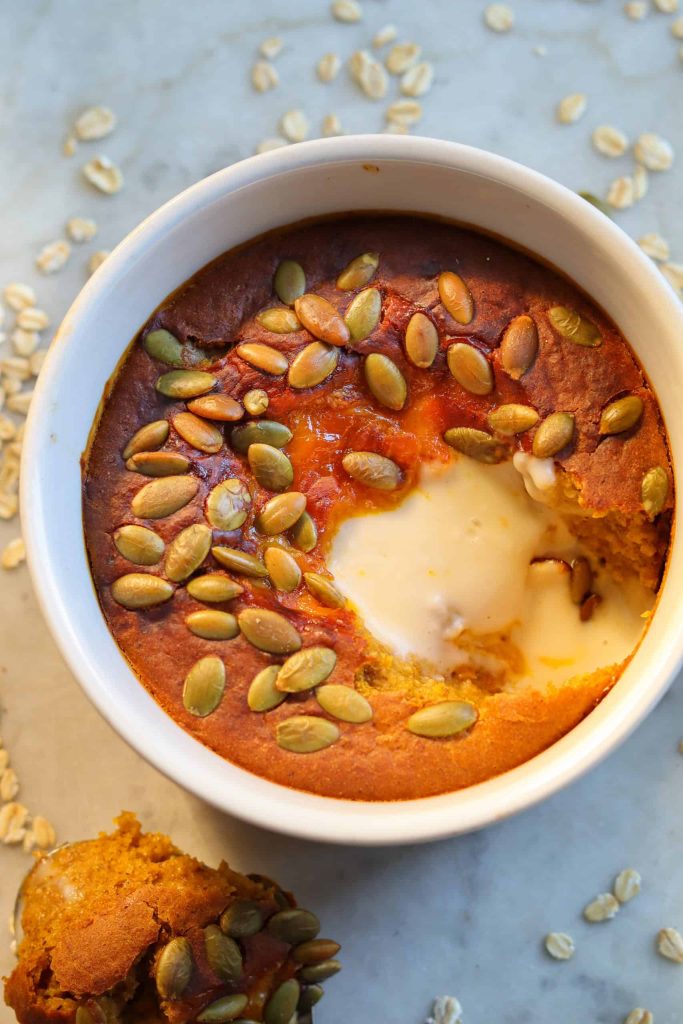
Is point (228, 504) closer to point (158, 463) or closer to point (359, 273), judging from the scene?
point (158, 463)

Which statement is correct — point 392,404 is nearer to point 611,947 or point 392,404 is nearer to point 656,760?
point 656,760

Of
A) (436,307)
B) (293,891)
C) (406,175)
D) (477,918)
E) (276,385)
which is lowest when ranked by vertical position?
(293,891)

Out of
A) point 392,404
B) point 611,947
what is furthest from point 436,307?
point 611,947

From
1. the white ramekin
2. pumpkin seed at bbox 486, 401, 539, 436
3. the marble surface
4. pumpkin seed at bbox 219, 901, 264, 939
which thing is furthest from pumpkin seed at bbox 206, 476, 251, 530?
pumpkin seed at bbox 219, 901, 264, 939

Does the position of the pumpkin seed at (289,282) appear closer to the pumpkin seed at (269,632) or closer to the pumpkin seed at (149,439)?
the pumpkin seed at (149,439)

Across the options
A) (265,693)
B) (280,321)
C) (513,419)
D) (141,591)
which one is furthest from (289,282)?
(265,693)

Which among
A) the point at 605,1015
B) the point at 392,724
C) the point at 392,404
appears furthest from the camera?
the point at 605,1015

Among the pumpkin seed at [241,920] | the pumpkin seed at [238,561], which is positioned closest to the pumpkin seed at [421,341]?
the pumpkin seed at [238,561]
